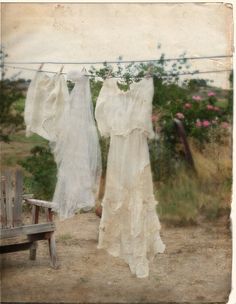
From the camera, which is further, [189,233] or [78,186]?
[189,233]

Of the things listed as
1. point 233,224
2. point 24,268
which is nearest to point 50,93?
point 24,268

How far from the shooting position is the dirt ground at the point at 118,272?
16.4 feet

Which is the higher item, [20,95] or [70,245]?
[20,95]

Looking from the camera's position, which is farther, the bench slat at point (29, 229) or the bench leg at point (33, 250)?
the bench leg at point (33, 250)

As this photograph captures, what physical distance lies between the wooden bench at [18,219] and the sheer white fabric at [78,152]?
0.24 meters

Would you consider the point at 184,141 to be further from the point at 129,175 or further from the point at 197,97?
the point at 129,175

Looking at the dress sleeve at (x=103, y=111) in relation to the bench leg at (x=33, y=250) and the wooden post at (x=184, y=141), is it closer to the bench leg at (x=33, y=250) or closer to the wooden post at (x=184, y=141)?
the wooden post at (x=184, y=141)

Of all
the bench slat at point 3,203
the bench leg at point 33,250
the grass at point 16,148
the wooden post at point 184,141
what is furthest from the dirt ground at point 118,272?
the grass at point 16,148

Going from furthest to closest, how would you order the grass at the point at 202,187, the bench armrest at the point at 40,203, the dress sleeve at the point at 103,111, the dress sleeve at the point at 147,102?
1. the grass at the point at 202,187
2. the bench armrest at the point at 40,203
3. the dress sleeve at the point at 103,111
4. the dress sleeve at the point at 147,102

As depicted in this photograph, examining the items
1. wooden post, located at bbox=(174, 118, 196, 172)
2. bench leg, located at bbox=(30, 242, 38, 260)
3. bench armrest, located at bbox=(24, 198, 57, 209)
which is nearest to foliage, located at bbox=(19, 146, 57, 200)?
bench armrest, located at bbox=(24, 198, 57, 209)

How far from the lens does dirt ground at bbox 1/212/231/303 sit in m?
5.00

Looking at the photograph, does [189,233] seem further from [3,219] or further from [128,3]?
[128,3]

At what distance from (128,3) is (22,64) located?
892mm

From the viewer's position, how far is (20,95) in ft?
16.4
